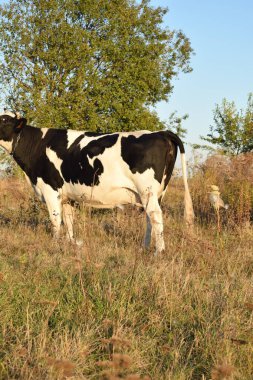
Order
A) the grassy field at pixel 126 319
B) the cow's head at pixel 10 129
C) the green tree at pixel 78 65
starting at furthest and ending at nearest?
the green tree at pixel 78 65, the cow's head at pixel 10 129, the grassy field at pixel 126 319

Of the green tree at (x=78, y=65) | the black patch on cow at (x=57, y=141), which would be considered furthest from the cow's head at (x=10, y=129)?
the green tree at (x=78, y=65)

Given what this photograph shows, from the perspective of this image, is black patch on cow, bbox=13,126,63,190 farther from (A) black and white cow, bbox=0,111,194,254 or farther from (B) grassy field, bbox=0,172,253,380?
(B) grassy field, bbox=0,172,253,380

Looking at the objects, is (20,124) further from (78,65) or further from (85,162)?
(78,65)

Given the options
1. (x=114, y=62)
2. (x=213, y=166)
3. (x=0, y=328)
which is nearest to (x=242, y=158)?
(x=213, y=166)

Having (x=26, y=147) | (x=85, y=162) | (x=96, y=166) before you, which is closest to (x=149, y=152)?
(x=96, y=166)

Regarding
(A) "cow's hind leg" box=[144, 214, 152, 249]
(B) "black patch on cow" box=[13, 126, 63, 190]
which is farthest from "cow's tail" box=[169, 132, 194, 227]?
(B) "black patch on cow" box=[13, 126, 63, 190]

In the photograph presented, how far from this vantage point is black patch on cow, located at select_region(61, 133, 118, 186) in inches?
308

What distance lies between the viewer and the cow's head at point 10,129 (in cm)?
898

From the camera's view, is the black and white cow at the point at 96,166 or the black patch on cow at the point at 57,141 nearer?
the black and white cow at the point at 96,166

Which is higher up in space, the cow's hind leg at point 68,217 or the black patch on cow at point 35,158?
the black patch on cow at point 35,158

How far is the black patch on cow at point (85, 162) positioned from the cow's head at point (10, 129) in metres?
1.26

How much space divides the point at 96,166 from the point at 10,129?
2.13m

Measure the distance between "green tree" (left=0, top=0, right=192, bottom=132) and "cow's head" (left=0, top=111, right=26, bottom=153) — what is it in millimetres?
9663

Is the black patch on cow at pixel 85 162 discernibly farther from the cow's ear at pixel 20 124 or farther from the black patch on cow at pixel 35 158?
the cow's ear at pixel 20 124
